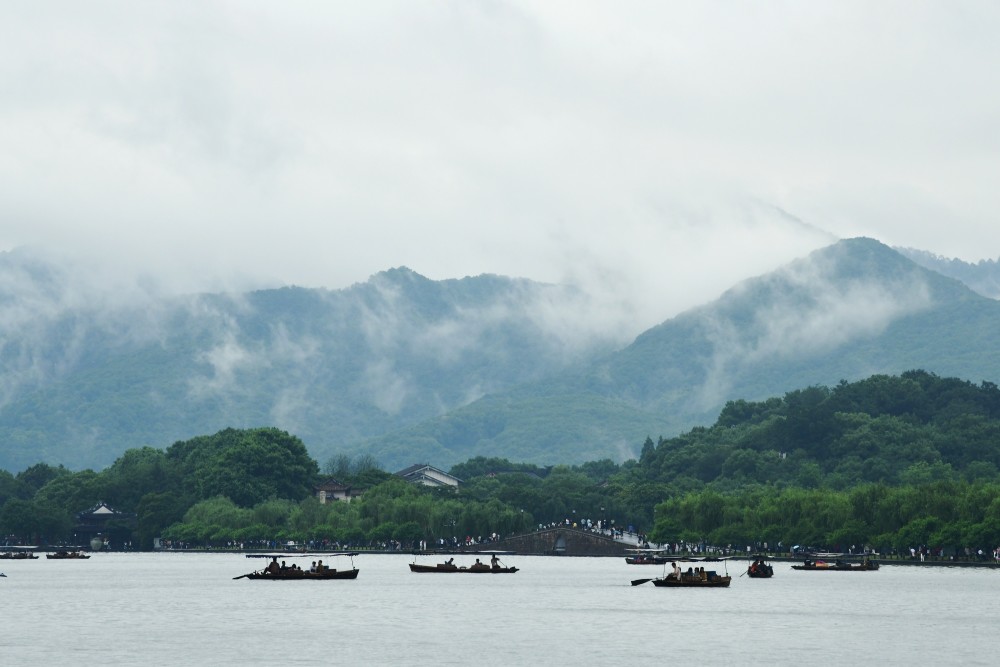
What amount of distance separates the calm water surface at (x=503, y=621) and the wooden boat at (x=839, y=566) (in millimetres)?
5478

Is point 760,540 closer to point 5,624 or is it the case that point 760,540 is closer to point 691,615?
point 691,615

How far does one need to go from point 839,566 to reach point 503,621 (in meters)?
68.3

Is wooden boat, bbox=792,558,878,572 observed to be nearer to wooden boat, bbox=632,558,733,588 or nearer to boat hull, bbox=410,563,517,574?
wooden boat, bbox=632,558,733,588

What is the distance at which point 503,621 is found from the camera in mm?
105375

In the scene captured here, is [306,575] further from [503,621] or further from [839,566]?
[839,566]

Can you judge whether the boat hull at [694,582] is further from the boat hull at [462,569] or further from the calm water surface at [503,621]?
the boat hull at [462,569]

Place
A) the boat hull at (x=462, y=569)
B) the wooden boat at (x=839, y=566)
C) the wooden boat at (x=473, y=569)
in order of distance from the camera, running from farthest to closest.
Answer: the boat hull at (x=462, y=569), the wooden boat at (x=473, y=569), the wooden boat at (x=839, y=566)

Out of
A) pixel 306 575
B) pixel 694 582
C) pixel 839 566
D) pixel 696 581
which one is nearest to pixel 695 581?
pixel 696 581

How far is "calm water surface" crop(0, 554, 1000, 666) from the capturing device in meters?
85.2

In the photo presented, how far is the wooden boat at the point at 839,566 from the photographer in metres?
163

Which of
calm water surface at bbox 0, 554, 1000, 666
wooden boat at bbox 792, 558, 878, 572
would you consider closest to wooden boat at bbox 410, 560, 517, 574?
calm water surface at bbox 0, 554, 1000, 666

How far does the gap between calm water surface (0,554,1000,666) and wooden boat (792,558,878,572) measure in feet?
18.0

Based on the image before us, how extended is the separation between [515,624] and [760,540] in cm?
9493

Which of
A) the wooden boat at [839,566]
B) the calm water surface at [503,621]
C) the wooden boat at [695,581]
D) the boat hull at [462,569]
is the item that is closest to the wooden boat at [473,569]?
the boat hull at [462,569]
